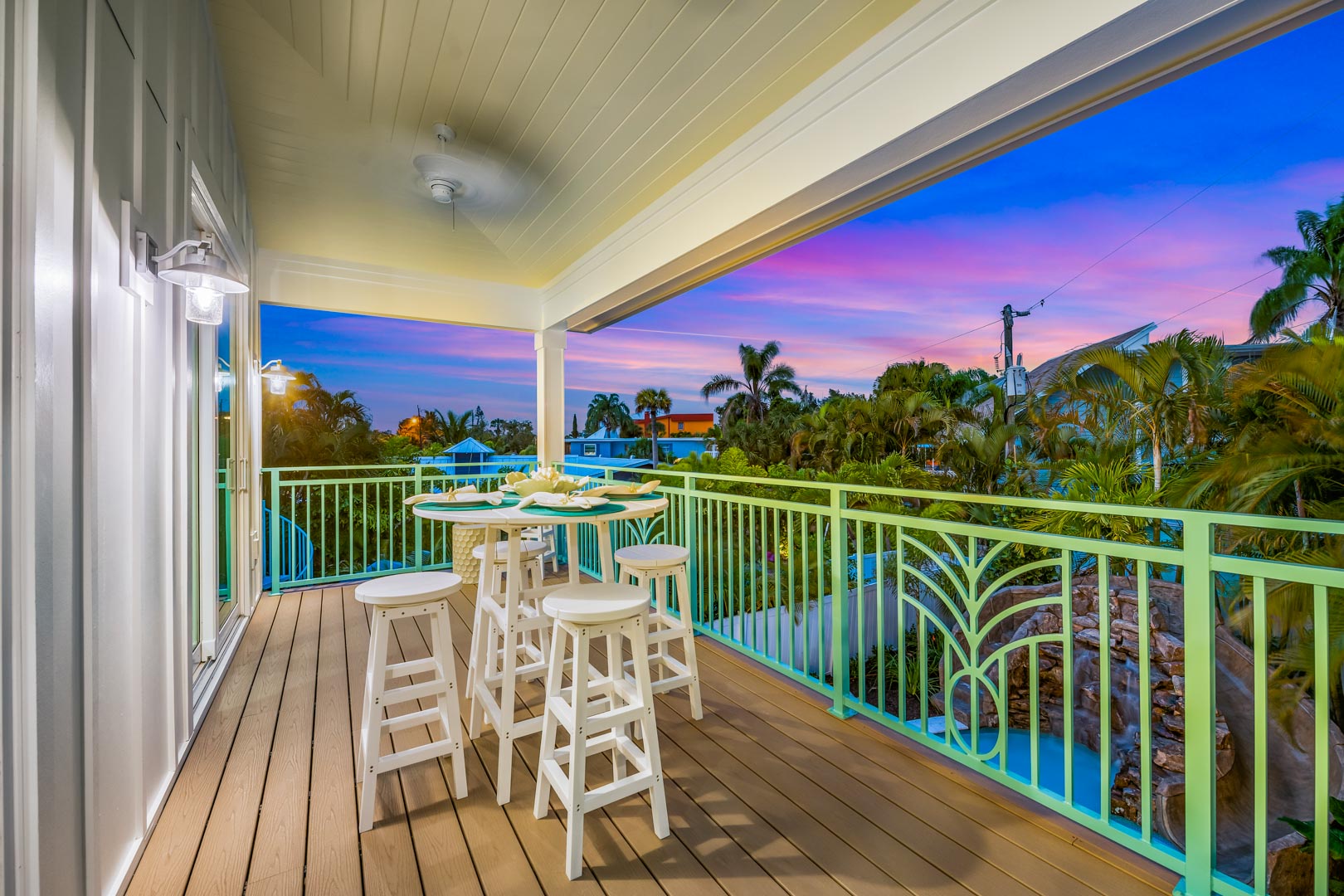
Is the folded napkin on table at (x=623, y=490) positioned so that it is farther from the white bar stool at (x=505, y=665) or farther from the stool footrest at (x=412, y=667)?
the stool footrest at (x=412, y=667)

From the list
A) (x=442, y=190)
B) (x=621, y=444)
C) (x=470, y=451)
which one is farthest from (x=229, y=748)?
(x=621, y=444)

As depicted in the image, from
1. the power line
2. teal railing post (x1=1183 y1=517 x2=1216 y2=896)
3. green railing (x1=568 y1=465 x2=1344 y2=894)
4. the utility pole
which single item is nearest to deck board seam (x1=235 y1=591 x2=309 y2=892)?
green railing (x1=568 y1=465 x2=1344 y2=894)

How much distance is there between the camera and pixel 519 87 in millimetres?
2857

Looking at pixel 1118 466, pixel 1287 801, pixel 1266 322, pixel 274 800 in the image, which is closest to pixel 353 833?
pixel 274 800

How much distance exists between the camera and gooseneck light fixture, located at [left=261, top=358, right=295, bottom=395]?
176 inches

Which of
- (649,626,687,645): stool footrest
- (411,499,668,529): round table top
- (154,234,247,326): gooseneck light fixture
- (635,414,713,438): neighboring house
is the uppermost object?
(635,414,713,438): neighboring house

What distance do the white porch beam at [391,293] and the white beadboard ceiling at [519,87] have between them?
0.60m

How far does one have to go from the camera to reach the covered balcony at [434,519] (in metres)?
1.26

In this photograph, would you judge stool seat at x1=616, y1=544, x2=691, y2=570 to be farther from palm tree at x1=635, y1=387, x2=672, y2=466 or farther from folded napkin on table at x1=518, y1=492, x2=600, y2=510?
palm tree at x1=635, y1=387, x2=672, y2=466

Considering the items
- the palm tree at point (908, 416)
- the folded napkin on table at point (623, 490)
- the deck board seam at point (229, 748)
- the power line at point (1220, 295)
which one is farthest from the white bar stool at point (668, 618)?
the palm tree at point (908, 416)

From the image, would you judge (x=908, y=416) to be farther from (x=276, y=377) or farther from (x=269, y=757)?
(x=269, y=757)

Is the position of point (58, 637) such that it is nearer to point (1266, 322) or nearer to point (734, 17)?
point (734, 17)

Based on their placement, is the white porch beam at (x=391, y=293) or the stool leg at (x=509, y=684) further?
the white porch beam at (x=391, y=293)

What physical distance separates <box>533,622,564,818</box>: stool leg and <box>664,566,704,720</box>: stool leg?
787mm
